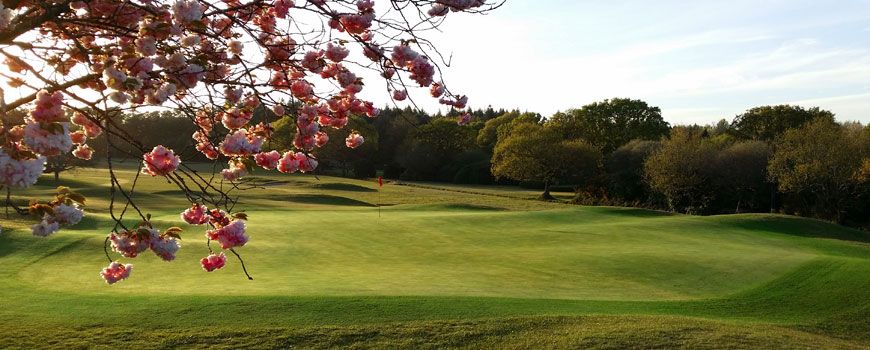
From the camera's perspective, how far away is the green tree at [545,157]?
4894 cm

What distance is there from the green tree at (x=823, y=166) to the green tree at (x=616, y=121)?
85.5ft

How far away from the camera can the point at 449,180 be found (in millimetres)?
72188

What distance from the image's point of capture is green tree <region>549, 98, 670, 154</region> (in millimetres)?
65875

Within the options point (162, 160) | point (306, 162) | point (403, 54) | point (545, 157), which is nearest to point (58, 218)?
point (162, 160)

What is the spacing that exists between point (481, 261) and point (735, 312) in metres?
6.21

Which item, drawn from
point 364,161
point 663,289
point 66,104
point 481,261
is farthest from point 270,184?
point 66,104

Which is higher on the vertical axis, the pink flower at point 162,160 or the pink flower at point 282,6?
the pink flower at point 282,6

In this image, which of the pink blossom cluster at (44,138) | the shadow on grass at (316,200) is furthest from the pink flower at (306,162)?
the shadow on grass at (316,200)

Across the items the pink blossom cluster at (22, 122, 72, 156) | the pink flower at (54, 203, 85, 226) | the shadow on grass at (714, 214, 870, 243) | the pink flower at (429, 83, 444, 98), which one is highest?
the pink flower at (429, 83, 444, 98)

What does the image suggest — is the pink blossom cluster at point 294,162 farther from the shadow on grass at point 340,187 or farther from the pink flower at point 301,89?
the shadow on grass at point 340,187

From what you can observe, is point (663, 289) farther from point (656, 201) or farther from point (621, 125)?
point (621, 125)

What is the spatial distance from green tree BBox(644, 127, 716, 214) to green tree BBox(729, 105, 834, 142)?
1452cm

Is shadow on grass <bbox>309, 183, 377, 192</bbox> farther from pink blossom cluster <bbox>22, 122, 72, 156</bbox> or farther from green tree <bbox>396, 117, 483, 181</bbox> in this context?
pink blossom cluster <bbox>22, 122, 72, 156</bbox>

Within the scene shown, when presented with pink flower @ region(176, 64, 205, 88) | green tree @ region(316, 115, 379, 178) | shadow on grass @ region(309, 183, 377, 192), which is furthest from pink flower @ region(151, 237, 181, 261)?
green tree @ region(316, 115, 379, 178)
